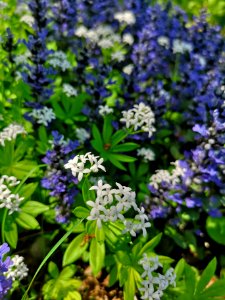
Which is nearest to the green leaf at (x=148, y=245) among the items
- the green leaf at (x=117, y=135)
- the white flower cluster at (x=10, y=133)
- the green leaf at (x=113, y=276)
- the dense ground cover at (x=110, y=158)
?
the dense ground cover at (x=110, y=158)

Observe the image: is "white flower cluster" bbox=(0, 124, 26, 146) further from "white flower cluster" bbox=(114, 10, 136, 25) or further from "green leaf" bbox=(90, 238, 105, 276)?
"white flower cluster" bbox=(114, 10, 136, 25)

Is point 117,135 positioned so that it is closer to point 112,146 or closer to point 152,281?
point 112,146

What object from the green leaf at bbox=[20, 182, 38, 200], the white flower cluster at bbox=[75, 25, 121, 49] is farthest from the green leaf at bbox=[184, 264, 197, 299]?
the white flower cluster at bbox=[75, 25, 121, 49]

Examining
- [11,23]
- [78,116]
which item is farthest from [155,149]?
[11,23]

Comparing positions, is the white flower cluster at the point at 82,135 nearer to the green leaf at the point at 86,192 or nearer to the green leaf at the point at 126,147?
the green leaf at the point at 126,147

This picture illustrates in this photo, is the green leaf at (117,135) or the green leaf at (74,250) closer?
the green leaf at (74,250)

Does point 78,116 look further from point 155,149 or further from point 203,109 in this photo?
point 203,109

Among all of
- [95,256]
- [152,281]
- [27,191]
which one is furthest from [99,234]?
[27,191]
